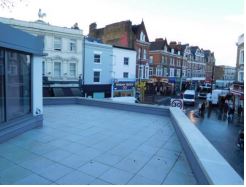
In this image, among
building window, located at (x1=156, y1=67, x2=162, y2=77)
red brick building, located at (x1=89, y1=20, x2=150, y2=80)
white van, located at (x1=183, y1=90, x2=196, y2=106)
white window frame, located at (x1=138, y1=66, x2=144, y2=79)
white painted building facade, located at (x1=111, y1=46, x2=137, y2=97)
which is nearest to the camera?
white painted building facade, located at (x1=111, y1=46, x2=137, y2=97)

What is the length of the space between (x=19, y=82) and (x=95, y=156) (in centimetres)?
A: 350

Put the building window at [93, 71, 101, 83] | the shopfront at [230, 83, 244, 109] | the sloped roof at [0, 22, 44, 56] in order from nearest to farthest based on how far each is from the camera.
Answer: the sloped roof at [0, 22, 44, 56], the shopfront at [230, 83, 244, 109], the building window at [93, 71, 101, 83]

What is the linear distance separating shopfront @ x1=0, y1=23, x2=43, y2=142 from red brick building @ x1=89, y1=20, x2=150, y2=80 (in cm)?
2814

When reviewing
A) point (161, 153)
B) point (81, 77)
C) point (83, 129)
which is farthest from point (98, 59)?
point (161, 153)

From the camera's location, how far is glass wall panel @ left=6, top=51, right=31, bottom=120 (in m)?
5.58

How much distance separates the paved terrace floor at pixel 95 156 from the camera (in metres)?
3.68

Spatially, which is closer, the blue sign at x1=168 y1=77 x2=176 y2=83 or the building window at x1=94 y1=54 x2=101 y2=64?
the building window at x1=94 y1=54 x2=101 y2=64

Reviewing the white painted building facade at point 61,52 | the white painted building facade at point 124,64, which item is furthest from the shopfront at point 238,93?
the white painted building facade at point 61,52

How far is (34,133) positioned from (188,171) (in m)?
4.67

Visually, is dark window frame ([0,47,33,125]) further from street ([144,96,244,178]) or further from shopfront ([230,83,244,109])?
shopfront ([230,83,244,109])

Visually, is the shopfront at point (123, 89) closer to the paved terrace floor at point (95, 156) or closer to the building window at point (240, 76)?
the building window at point (240, 76)

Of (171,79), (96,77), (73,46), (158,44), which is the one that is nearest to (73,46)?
(73,46)

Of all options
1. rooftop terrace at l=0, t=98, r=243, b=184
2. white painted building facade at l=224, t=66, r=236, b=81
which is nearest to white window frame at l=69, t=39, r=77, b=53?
rooftop terrace at l=0, t=98, r=243, b=184

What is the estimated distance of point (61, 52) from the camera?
77.1 ft
